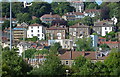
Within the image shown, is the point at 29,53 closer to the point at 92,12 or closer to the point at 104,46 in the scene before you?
the point at 104,46

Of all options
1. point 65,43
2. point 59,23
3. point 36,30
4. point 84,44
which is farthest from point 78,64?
point 59,23

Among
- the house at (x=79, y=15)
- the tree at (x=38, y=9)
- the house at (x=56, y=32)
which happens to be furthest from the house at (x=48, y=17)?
the house at (x=79, y=15)

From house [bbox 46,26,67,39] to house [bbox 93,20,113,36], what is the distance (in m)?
0.69

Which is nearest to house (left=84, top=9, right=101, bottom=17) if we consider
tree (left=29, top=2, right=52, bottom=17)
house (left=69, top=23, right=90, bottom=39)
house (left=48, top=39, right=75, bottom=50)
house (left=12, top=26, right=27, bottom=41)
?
house (left=69, top=23, right=90, bottom=39)

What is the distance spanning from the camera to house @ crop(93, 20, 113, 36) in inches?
327

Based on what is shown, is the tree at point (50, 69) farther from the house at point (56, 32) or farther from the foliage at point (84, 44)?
the house at point (56, 32)

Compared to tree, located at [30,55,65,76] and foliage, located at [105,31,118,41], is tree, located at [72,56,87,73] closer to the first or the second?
tree, located at [30,55,65,76]

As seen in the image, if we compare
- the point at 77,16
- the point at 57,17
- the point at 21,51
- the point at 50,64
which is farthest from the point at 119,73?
the point at 77,16

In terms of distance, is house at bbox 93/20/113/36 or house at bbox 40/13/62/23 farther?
house at bbox 93/20/113/36

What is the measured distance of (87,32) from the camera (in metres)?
8.54

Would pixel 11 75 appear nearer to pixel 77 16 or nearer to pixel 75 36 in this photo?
pixel 75 36

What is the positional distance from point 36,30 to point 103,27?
5.46 ft

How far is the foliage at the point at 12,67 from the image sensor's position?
3867mm

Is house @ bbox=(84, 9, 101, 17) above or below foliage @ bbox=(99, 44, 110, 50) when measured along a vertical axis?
above
